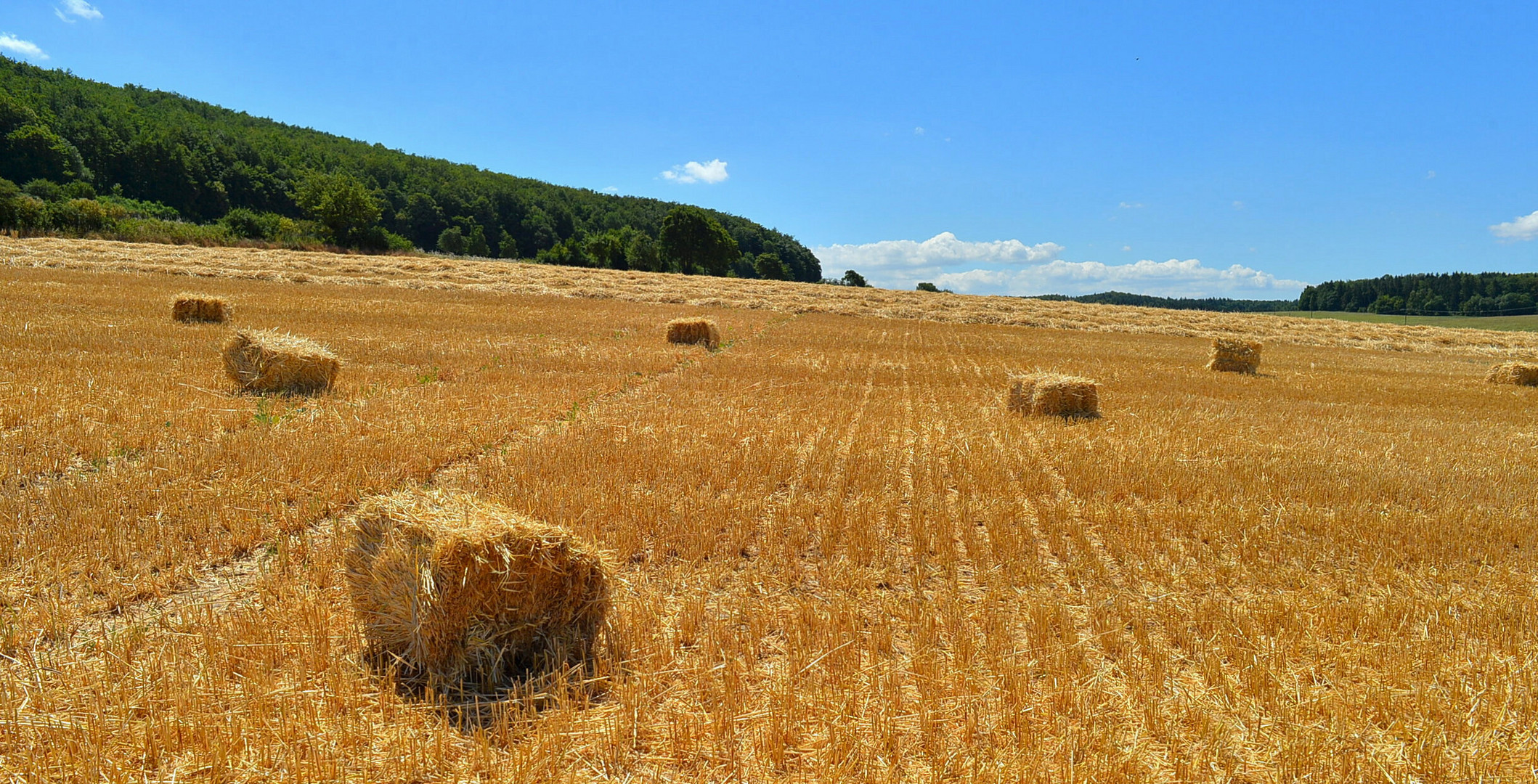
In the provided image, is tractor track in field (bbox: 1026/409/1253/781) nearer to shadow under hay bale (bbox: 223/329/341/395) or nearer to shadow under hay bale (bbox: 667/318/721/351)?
shadow under hay bale (bbox: 223/329/341/395)

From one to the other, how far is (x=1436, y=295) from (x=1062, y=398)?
325ft

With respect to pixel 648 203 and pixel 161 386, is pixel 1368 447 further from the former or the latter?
pixel 648 203

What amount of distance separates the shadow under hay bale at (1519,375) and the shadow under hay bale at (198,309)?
32.0m

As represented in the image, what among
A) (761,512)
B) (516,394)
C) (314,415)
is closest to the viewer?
(761,512)

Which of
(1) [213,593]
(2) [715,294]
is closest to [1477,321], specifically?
(2) [715,294]

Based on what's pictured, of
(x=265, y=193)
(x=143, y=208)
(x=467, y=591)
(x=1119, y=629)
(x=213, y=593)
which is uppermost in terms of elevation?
Answer: (x=265, y=193)

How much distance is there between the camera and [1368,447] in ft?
31.7

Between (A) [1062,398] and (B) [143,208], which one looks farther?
(B) [143,208]

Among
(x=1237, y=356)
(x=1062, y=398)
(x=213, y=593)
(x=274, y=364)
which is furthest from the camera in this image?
(x=1237, y=356)

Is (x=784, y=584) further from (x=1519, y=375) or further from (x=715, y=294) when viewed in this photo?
(x=715, y=294)

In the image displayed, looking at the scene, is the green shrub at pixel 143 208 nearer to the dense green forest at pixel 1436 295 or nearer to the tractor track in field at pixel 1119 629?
the tractor track in field at pixel 1119 629

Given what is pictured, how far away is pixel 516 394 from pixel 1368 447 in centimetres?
1166

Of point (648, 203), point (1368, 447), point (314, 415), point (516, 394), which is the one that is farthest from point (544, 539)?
point (648, 203)

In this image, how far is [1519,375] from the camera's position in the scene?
19.2 m
